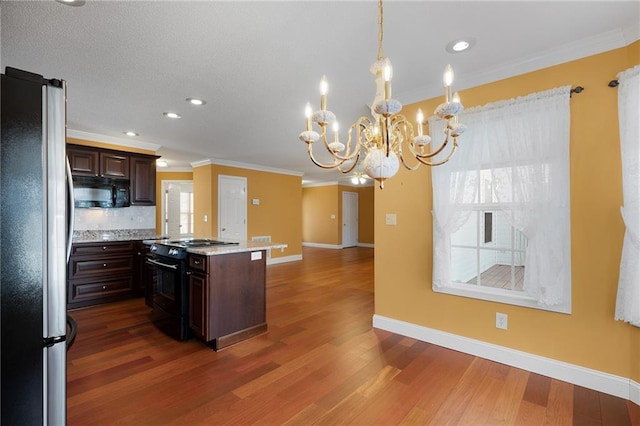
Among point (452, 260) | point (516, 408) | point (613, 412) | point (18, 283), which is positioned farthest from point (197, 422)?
point (613, 412)

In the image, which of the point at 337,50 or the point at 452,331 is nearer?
the point at 337,50

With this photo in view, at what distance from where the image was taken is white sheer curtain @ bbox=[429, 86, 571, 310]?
7.20 ft

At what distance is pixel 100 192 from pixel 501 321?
213 inches

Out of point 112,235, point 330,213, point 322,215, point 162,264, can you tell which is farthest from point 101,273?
point 322,215

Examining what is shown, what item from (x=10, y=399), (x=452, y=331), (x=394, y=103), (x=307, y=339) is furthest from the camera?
(x=307, y=339)

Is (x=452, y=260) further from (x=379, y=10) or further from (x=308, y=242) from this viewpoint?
(x=308, y=242)

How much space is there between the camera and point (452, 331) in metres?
2.77

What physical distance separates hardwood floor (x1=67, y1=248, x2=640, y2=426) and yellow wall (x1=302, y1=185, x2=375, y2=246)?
287 inches

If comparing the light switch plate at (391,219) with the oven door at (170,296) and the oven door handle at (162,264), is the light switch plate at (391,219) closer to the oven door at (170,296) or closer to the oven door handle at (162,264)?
the oven door at (170,296)

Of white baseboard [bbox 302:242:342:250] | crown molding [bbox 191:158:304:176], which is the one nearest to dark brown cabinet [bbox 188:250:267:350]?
crown molding [bbox 191:158:304:176]

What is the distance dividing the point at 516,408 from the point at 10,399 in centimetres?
263

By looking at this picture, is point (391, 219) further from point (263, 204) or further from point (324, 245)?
point (324, 245)

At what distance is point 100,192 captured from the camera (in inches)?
178

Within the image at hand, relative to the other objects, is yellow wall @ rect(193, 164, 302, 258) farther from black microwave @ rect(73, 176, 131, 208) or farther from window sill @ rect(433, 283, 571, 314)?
window sill @ rect(433, 283, 571, 314)
